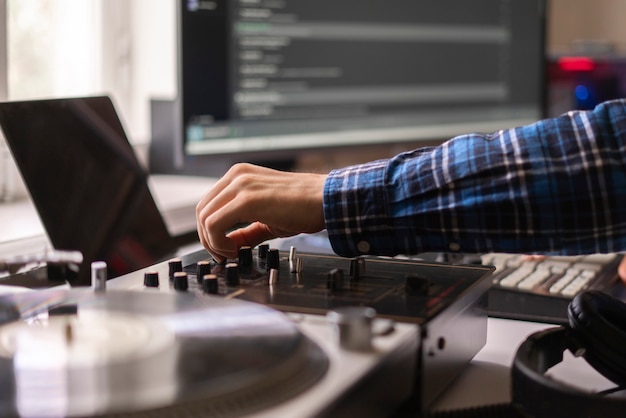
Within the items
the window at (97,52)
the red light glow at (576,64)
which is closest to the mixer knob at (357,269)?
the window at (97,52)

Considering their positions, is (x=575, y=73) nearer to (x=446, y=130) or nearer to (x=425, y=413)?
(x=446, y=130)

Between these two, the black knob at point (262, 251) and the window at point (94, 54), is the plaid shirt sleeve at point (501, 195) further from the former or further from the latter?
the window at point (94, 54)

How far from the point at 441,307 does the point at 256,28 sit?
3.38 feet

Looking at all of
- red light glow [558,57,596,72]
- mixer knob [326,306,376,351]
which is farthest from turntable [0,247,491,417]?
red light glow [558,57,596,72]

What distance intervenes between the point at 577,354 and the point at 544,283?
0.28 m

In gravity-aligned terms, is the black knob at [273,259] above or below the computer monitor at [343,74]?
below

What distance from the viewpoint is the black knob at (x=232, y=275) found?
2.54 ft

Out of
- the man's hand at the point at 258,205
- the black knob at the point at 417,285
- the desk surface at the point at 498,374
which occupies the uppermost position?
the man's hand at the point at 258,205

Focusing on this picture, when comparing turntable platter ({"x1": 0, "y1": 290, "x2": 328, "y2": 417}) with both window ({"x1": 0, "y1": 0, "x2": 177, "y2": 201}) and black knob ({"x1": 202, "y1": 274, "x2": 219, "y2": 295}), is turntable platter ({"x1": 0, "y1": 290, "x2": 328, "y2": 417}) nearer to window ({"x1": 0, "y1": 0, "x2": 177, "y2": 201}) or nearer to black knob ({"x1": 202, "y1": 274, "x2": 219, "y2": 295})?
black knob ({"x1": 202, "y1": 274, "x2": 219, "y2": 295})

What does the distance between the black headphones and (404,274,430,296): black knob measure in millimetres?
93

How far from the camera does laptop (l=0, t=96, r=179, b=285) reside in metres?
1.06

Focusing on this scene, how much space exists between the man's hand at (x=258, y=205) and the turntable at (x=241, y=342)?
0.04 m

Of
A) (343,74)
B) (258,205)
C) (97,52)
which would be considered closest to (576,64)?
(343,74)

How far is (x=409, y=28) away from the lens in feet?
6.48
